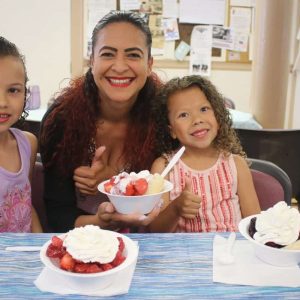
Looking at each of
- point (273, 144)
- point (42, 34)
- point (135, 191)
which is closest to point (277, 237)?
point (135, 191)

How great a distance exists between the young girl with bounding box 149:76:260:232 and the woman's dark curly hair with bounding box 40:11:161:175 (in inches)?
2.6

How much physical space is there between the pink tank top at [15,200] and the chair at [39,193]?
0.15 meters

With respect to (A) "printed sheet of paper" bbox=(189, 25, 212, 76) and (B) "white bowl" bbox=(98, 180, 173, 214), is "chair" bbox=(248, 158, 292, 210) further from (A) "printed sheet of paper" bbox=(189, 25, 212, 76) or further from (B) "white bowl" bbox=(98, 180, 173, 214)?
(A) "printed sheet of paper" bbox=(189, 25, 212, 76)

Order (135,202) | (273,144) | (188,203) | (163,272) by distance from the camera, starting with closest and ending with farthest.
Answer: (163,272) → (135,202) → (188,203) → (273,144)

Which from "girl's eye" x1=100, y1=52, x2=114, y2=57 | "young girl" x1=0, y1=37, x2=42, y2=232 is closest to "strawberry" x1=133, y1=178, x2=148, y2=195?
"young girl" x1=0, y1=37, x2=42, y2=232

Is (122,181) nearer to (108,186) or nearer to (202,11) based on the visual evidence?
(108,186)

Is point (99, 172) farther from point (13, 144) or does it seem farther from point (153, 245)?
point (153, 245)

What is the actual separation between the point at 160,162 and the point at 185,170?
10 centimetres

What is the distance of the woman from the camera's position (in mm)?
1485

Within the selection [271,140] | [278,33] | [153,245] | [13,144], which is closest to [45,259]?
[153,245]

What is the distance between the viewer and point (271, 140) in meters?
2.05

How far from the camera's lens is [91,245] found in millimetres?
782

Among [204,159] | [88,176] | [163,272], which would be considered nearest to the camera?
[163,272]

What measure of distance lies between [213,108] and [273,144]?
25.5 inches
